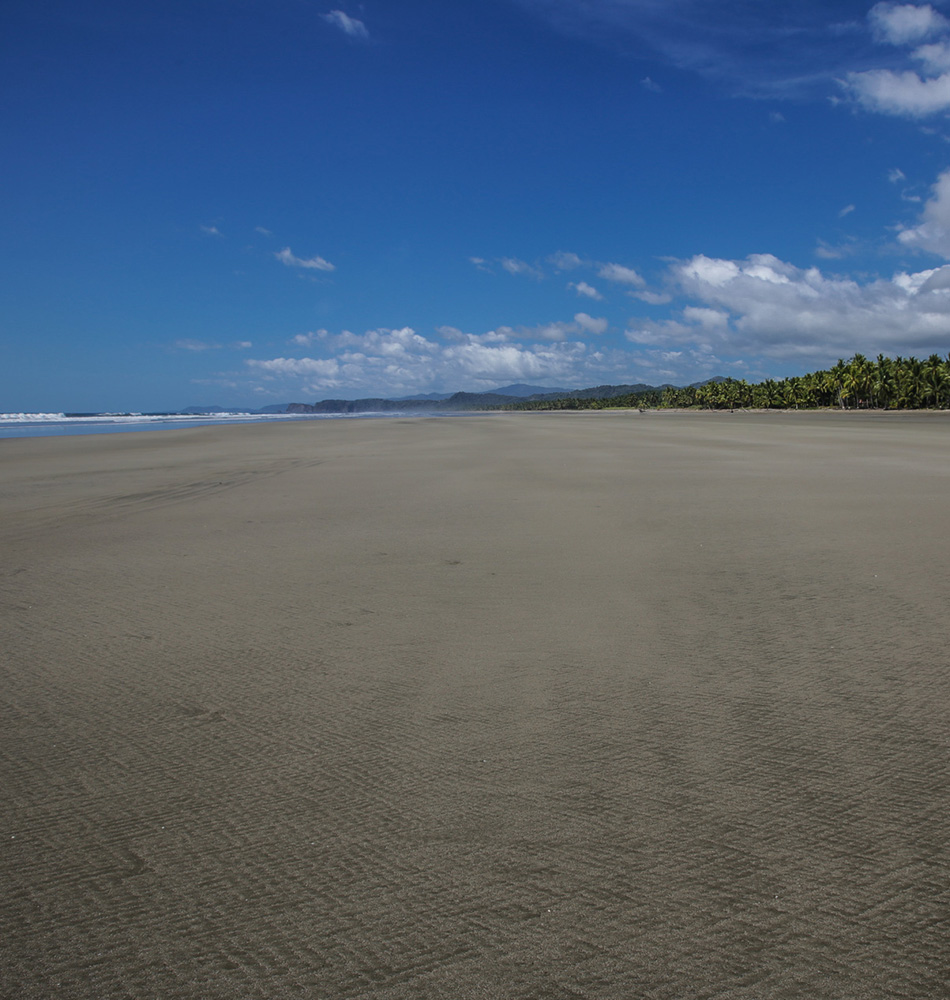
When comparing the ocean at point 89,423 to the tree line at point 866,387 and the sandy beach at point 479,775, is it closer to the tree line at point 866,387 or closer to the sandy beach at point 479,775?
the sandy beach at point 479,775

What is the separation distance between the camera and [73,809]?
103 inches

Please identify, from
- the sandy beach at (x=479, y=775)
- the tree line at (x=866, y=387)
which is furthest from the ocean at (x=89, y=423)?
the tree line at (x=866, y=387)

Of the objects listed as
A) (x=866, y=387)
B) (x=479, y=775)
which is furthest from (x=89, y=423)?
(x=866, y=387)

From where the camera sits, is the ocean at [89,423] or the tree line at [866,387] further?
the tree line at [866,387]

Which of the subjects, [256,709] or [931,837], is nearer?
[931,837]

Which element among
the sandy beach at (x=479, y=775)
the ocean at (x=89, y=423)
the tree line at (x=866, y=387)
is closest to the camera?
the sandy beach at (x=479, y=775)

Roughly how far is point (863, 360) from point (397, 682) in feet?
389

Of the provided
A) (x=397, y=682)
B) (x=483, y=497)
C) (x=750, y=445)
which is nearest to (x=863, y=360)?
(x=750, y=445)

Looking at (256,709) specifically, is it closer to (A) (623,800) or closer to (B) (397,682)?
(B) (397,682)

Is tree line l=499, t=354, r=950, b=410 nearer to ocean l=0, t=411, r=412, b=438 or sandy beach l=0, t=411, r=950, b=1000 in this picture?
ocean l=0, t=411, r=412, b=438

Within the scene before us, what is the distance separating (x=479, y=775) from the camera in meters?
2.80

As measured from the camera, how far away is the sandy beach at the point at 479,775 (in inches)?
75.5

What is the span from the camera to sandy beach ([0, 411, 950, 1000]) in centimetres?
192

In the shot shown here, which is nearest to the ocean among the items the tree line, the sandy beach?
the sandy beach
